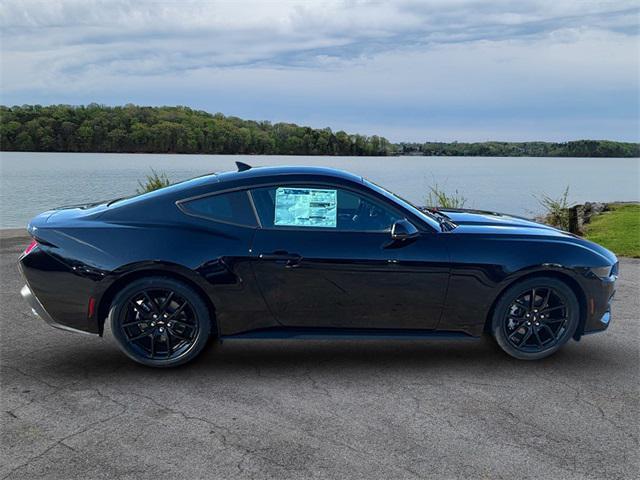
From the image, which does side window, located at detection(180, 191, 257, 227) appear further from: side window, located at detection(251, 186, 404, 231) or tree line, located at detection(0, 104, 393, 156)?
tree line, located at detection(0, 104, 393, 156)

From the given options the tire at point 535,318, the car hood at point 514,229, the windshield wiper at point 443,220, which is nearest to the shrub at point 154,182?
the windshield wiper at point 443,220

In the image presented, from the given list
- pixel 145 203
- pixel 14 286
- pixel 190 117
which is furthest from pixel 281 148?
pixel 145 203

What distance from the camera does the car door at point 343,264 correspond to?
4.67m

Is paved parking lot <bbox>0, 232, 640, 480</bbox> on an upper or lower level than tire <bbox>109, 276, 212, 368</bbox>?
lower

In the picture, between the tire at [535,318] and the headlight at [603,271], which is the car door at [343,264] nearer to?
the tire at [535,318]

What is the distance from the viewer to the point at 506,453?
3.43 metres

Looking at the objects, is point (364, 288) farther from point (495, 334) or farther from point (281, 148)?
point (281, 148)

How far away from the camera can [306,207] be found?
484 centimetres

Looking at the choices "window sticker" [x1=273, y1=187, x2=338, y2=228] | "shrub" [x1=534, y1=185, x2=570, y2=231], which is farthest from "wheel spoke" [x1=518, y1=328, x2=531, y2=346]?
"shrub" [x1=534, y1=185, x2=570, y2=231]

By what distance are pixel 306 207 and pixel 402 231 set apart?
0.78m

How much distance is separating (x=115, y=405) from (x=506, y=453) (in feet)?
8.13

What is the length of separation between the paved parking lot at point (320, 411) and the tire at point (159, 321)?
0.48 feet

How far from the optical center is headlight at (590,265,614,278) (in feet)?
16.2

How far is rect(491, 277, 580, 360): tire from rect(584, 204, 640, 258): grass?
676cm
